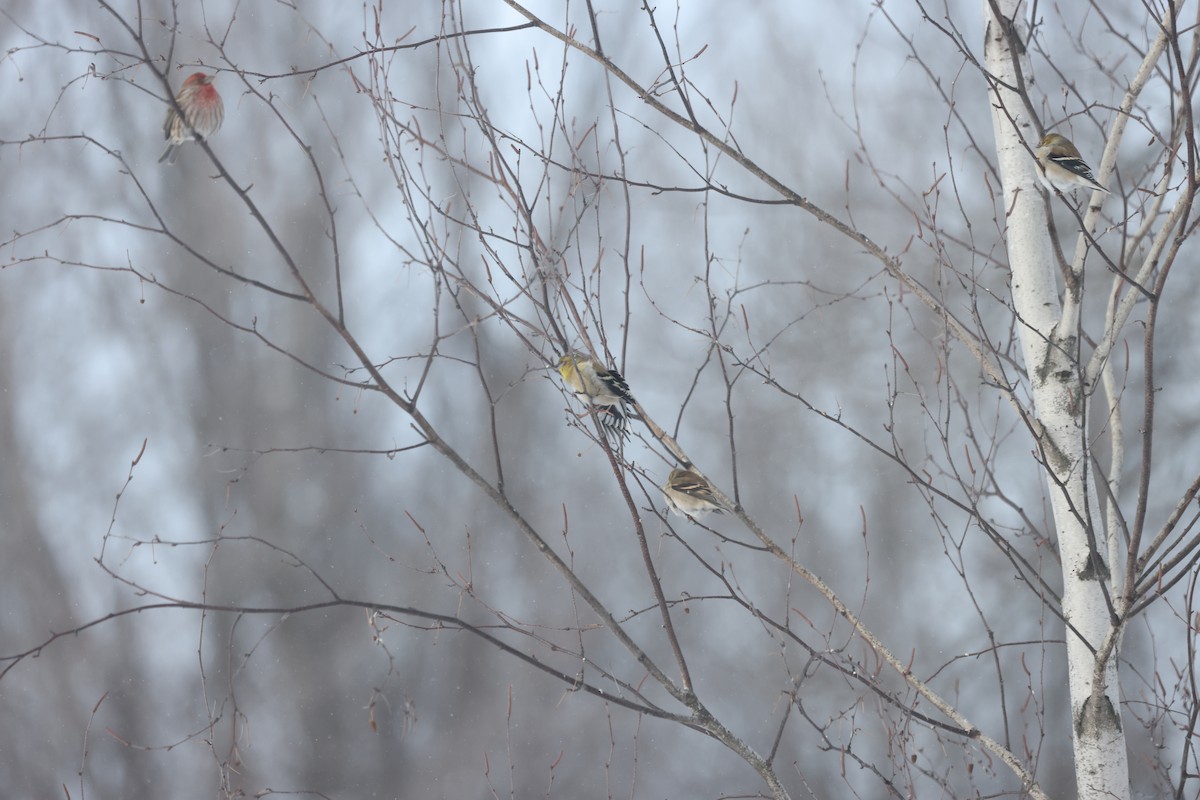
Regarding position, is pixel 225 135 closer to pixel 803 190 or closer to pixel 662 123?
pixel 662 123

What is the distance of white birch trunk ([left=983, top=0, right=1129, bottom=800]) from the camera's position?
61.9 inches

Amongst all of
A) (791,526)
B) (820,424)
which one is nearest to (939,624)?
(791,526)

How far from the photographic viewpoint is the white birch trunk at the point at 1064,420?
157cm

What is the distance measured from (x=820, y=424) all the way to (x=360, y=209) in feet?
11.5

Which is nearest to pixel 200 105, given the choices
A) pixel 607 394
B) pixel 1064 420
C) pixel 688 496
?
pixel 607 394

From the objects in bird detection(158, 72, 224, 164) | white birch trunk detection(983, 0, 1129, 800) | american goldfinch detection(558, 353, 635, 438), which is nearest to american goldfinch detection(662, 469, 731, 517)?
american goldfinch detection(558, 353, 635, 438)

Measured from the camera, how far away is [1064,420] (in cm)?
167

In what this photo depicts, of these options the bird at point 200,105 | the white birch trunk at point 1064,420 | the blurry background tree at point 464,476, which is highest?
the blurry background tree at point 464,476

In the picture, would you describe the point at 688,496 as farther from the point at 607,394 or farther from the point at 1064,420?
the point at 1064,420

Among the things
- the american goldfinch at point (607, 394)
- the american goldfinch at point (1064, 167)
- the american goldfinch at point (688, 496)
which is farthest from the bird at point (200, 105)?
the american goldfinch at point (1064, 167)

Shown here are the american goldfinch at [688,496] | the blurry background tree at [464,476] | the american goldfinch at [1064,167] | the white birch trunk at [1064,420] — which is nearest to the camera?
the white birch trunk at [1064,420]

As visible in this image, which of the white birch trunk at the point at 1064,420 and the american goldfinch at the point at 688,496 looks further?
the american goldfinch at the point at 688,496

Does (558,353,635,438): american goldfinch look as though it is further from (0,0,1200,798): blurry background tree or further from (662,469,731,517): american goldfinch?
(0,0,1200,798): blurry background tree

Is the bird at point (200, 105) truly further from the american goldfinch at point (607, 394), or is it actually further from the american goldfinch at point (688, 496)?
the american goldfinch at point (688, 496)
